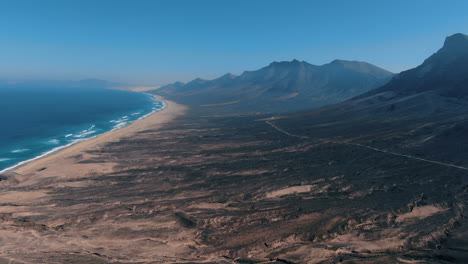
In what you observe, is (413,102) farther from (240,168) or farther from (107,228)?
(107,228)

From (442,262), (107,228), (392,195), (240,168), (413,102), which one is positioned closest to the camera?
(442,262)

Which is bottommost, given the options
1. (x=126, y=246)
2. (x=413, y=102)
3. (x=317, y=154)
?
(x=126, y=246)

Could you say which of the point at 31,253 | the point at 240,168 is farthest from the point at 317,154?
the point at 31,253

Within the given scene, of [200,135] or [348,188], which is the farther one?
[200,135]

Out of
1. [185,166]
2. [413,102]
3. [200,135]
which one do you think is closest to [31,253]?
[185,166]

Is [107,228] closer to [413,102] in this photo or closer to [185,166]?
[185,166]

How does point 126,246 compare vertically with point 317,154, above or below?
below

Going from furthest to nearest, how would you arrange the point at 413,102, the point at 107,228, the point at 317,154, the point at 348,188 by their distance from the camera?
1. the point at 413,102
2. the point at 317,154
3. the point at 348,188
4. the point at 107,228
